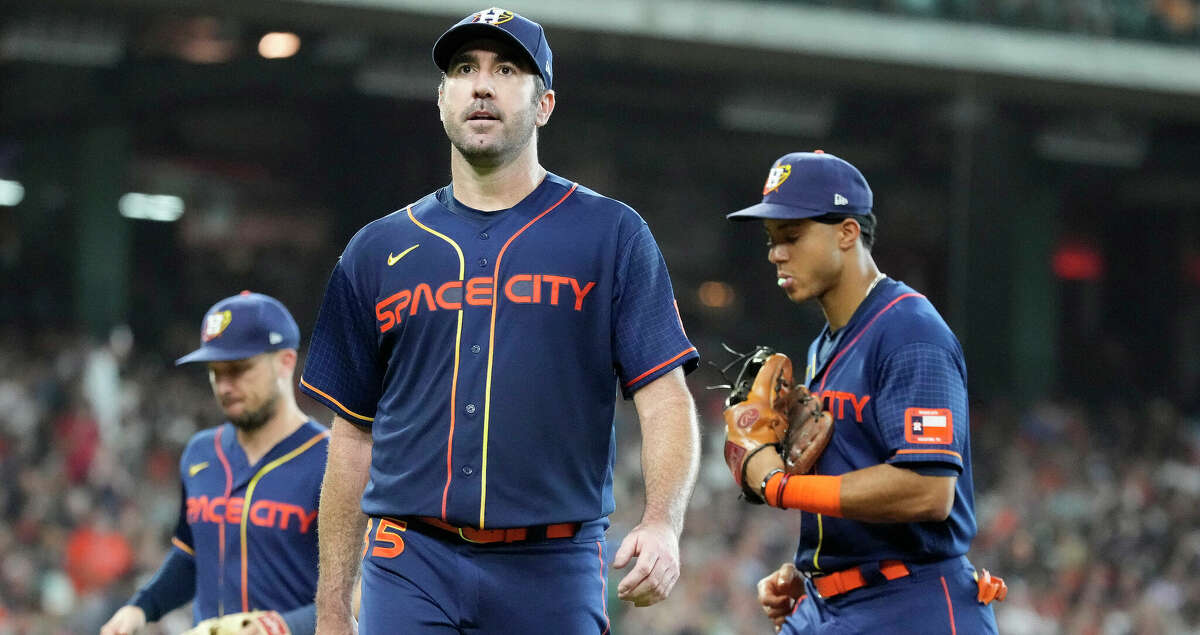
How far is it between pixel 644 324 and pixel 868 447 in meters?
0.81

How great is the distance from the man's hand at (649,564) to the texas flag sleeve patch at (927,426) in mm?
797

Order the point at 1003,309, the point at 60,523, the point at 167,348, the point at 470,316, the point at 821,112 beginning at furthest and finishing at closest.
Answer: the point at 1003,309 < the point at 821,112 < the point at 167,348 < the point at 60,523 < the point at 470,316

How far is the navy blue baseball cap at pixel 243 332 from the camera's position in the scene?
436 cm

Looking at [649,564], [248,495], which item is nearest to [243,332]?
[248,495]

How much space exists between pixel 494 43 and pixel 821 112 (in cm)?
1666

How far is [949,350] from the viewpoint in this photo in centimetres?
315

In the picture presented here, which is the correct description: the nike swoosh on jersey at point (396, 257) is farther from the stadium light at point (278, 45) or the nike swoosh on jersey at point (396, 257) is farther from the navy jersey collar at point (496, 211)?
the stadium light at point (278, 45)

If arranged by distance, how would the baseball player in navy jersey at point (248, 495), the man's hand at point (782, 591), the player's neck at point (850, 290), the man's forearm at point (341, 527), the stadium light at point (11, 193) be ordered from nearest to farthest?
1. the man's forearm at point (341, 527)
2. the player's neck at point (850, 290)
3. the man's hand at point (782, 591)
4. the baseball player in navy jersey at point (248, 495)
5. the stadium light at point (11, 193)

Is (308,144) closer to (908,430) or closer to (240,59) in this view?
(240,59)

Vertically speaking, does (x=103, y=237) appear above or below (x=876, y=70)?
below

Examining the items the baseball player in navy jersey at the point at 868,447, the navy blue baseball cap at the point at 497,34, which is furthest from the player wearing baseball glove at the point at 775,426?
the navy blue baseball cap at the point at 497,34

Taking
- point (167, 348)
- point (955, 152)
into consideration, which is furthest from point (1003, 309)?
point (167, 348)

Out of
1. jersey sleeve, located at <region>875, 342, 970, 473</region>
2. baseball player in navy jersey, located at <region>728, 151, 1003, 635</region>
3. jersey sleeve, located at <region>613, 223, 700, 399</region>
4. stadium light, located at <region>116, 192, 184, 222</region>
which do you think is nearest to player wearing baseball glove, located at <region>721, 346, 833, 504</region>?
baseball player in navy jersey, located at <region>728, 151, 1003, 635</region>

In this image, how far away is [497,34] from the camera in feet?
8.79
